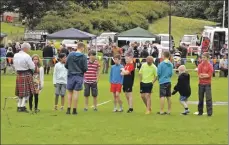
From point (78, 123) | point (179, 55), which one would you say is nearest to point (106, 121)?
point (78, 123)

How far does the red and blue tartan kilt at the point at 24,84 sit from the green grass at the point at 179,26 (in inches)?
2247

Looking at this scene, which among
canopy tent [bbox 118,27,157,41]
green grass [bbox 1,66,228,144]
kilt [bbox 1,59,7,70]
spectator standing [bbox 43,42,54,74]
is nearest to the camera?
green grass [bbox 1,66,228,144]

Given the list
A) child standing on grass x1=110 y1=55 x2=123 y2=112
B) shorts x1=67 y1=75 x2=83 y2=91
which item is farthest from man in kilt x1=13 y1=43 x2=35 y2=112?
child standing on grass x1=110 y1=55 x2=123 y2=112

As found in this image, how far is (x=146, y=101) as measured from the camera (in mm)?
17016

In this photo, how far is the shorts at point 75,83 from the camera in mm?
16141

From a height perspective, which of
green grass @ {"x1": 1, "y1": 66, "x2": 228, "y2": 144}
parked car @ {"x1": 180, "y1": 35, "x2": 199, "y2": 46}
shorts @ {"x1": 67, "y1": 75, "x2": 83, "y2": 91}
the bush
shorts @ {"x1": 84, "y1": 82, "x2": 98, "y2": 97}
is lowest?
green grass @ {"x1": 1, "y1": 66, "x2": 228, "y2": 144}

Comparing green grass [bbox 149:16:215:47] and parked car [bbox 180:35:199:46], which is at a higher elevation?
green grass [bbox 149:16:215:47]

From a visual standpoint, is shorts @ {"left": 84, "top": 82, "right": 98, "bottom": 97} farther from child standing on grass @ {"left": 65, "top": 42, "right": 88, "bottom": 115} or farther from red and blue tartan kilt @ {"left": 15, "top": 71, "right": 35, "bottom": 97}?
red and blue tartan kilt @ {"left": 15, "top": 71, "right": 35, "bottom": 97}

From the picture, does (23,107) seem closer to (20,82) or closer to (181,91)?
(20,82)

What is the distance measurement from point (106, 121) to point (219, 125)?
8.69ft

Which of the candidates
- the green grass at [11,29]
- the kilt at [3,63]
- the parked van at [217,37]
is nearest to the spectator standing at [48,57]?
the kilt at [3,63]

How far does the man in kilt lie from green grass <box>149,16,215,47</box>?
5701cm

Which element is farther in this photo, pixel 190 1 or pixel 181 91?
pixel 190 1

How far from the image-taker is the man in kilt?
15.9 meters
